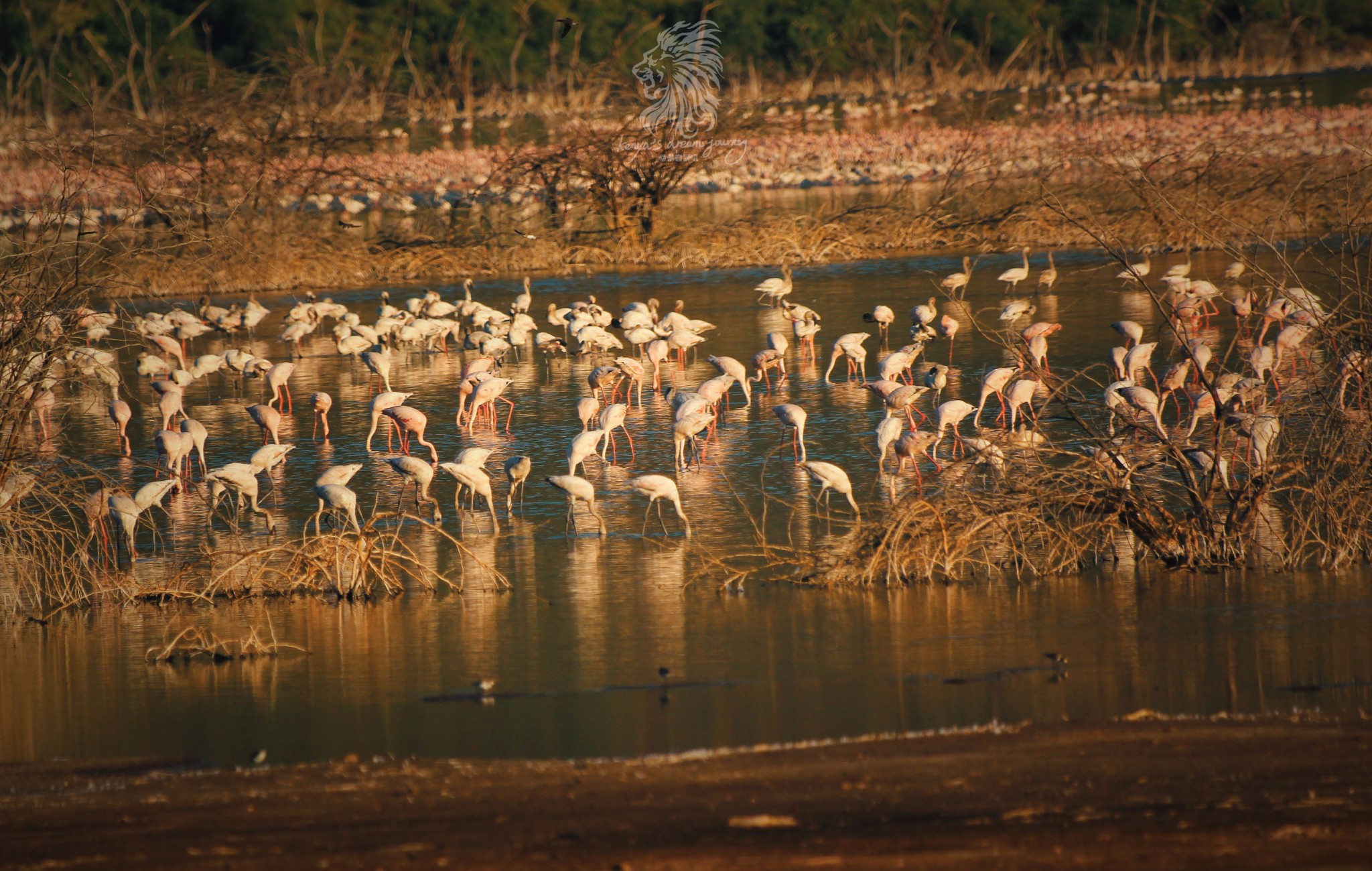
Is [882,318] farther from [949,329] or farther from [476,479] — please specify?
[476,479]

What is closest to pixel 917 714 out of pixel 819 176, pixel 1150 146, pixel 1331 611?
pixel 1331 611

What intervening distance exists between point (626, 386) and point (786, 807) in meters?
9.95

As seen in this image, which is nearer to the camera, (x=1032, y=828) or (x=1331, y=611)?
(x=1032, y=828)

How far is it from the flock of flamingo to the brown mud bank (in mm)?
2807

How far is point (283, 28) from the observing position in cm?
5312

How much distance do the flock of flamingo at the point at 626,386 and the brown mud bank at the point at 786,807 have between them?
2807mm

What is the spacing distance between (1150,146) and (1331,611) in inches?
901

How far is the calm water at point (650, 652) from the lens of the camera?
20.0 feet

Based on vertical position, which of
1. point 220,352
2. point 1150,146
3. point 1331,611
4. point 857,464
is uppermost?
point 1150,146

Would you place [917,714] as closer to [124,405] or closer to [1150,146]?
[124,405]

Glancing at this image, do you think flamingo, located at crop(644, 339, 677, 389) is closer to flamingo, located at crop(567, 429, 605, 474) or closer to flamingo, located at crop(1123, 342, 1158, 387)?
flamingo, located at crop(567, 429, 605, 474)

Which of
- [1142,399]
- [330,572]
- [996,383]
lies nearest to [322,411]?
[330,572]

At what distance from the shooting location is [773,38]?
183 ft

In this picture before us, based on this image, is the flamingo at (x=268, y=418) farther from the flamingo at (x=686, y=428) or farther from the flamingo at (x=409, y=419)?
the flamingo at (x=686, y=428)
